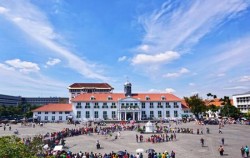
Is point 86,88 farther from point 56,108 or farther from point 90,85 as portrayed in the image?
point 56,108

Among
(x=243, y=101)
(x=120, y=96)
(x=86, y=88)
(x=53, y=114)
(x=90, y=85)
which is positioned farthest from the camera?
(x=90, y=85)

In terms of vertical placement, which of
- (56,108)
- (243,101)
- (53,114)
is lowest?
(53,114)

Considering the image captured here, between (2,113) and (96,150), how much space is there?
92629 mm

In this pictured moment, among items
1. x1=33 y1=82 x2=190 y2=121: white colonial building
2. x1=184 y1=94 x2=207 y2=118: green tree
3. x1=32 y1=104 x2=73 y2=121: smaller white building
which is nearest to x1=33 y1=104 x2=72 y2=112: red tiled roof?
x1=32 y1=104 x2=73 y2=121: smaller white building

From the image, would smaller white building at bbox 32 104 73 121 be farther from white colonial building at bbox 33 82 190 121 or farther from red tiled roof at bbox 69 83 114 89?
red tiled roof at bbox 69 83 114 89

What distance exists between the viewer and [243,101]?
105m

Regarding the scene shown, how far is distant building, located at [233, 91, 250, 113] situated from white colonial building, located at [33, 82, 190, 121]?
27970 millimetres

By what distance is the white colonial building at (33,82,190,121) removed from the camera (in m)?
85.2

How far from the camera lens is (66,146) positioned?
3759 cm

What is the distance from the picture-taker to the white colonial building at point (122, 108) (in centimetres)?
8519

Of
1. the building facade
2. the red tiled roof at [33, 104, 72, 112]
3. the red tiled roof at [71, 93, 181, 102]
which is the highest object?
the building facade

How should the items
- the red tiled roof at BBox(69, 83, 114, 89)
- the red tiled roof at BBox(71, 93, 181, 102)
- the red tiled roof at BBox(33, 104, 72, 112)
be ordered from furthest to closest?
the red tiled roof at BBox(69, 83, 114, 89) → the red tiled roof at BBox(71, 93, 181, 102) → the red tiled roof at BBox(33, 104, 72, 112)

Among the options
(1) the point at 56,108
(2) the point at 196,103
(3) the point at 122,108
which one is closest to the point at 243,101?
(2) the point at 196,103

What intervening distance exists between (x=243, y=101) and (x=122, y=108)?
5088 centimetres
